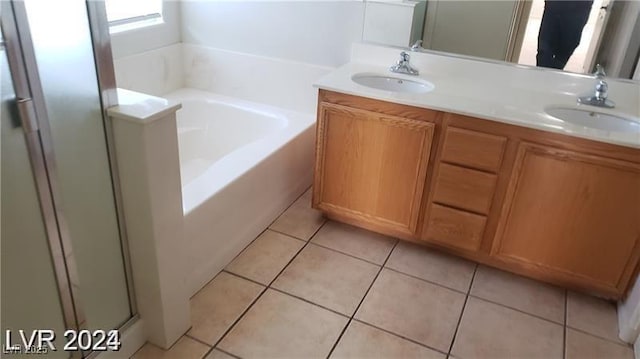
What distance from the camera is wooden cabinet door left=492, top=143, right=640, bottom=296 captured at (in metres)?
1.82

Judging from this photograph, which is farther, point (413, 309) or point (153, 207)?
point (413, 309)

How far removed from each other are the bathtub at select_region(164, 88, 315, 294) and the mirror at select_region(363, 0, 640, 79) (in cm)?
78

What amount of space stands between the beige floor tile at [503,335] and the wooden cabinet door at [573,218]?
25 centimetres

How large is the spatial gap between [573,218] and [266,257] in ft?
4.34

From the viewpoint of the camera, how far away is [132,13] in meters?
2.63

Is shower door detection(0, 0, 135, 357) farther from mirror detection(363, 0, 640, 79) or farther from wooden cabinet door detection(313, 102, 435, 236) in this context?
mirror detection(363, 0, 640, 79)

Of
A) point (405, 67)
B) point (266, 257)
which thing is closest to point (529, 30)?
point (405, 67)

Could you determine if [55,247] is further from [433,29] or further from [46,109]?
[433,29]

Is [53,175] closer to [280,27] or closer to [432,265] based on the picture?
[432,265]

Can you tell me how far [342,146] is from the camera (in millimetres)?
2256

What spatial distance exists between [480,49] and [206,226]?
152cm

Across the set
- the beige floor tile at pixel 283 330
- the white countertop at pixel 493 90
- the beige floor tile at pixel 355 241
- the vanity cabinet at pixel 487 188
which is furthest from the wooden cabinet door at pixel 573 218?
the beige floor tile at pixel 283 330

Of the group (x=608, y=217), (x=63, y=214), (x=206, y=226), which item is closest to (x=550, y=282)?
(x=608, y=217)

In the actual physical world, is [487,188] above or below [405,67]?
below
